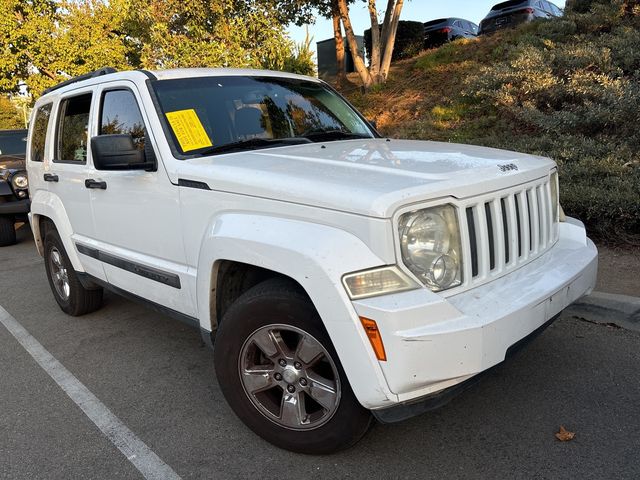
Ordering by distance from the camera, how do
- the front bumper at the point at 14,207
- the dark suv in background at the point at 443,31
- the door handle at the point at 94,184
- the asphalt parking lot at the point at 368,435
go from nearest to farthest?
the asphalt parking lot at the point at 368,435, the door handle at the point at 94,184, the front bumper at the point at 14,207, the dark suv in background at the point at 443,31

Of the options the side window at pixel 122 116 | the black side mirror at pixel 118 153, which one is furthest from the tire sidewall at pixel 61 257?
the black side mirror at pixel 118 153

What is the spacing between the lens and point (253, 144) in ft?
11.0

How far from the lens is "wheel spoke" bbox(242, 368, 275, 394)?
274 centimetres

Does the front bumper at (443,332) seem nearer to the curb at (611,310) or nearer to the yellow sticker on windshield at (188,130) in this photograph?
the yellow sticker on windshield at (188,130)

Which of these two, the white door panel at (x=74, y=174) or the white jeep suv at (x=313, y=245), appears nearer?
the white jeep suv at (x=313, y=245)

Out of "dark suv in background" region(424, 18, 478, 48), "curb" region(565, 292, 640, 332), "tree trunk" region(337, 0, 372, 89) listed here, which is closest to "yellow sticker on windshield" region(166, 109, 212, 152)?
"curb" region(565, 292, 640, 332)

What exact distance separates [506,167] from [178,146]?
181cm

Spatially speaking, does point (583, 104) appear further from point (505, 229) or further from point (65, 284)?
point (65, 284)

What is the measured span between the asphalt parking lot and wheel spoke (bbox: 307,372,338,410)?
0.34 meters

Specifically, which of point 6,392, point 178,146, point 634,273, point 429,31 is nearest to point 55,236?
point 6,392

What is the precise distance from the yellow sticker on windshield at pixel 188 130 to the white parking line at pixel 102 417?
1.62 m

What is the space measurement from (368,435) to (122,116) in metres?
2.56

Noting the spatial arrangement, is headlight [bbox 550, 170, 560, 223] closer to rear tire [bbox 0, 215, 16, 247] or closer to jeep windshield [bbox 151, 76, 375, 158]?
jeep windshield [bbox 151, 76, 375, 158]

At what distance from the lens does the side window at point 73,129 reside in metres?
4.12
